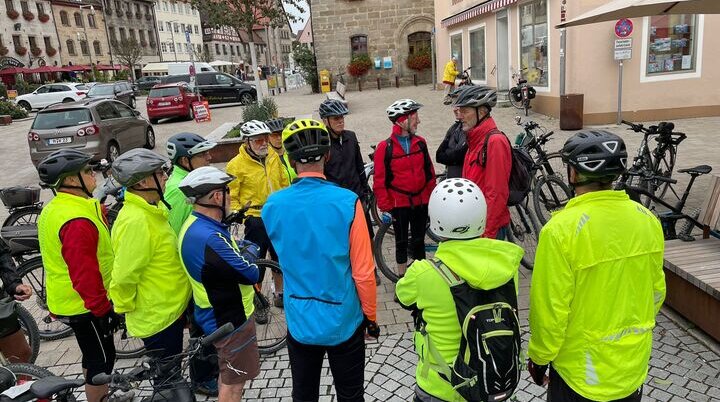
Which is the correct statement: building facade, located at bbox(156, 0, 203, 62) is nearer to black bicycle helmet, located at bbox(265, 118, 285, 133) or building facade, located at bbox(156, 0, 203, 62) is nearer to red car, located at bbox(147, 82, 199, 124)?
red car, located at bbox(147, 82, 199, 124)

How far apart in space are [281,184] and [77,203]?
2.09 m

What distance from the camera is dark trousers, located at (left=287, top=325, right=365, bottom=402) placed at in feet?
8.66

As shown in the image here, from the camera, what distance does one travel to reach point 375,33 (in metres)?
29.6

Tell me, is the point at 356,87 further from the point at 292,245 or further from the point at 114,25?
the point at 114,25

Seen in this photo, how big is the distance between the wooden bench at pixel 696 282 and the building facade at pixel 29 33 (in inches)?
2128

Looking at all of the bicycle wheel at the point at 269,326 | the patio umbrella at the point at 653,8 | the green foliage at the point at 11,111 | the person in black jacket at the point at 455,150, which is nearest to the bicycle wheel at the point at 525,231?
the person in black jacket at the point at 455,150

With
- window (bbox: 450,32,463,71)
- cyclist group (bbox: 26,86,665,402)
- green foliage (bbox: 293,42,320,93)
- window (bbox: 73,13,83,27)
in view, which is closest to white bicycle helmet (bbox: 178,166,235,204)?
cyclist group (bbox: 26,86,665,402)

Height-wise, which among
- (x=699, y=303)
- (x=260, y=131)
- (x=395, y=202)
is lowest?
(x=699, y=303)

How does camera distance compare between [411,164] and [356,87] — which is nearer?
[411,164]

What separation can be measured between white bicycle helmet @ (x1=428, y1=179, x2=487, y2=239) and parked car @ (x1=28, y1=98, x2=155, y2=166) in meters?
11.8

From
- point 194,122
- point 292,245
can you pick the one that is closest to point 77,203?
point 292,245

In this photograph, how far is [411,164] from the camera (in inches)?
189

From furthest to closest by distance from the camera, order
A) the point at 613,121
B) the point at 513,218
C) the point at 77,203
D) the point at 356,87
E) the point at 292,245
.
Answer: the point at 356,87 < the point at 613,121 < the point at 513,218 < the point at 77,203 < the point at 292,245

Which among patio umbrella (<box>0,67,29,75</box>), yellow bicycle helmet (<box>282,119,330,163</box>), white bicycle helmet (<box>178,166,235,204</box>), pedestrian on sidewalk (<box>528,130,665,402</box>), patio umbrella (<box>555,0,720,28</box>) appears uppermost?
patio umbrella (<box>0,67,29,75</box>)
